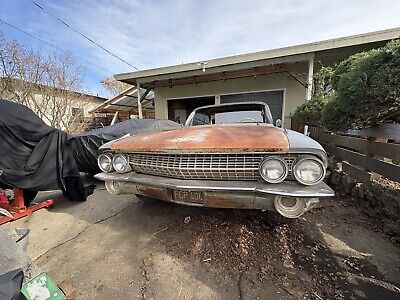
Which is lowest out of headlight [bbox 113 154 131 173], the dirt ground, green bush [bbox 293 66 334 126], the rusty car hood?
the dirt ground

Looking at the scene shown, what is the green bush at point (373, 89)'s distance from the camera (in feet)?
7.39

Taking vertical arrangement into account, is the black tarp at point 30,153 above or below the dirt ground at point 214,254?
above

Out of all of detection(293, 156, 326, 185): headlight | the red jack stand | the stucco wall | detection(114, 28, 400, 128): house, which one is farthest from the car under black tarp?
the stucco wall

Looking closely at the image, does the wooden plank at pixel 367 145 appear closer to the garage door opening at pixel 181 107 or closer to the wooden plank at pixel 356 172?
the wooden plank at pixel 356 172

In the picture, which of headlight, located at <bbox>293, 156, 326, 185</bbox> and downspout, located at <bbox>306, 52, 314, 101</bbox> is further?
downspout, located at <bbox>306, 52, 314, 101</bbox>

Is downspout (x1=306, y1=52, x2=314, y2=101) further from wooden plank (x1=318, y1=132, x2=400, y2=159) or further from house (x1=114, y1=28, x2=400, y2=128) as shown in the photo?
wooden plank (x1=318, y1=132, x2=400, y2=159)

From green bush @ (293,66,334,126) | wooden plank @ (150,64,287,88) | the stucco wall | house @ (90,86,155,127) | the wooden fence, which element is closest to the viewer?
the wooden fence

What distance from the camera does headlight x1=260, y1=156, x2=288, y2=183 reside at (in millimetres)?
1813

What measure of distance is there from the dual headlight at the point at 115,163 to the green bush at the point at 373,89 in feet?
9.09

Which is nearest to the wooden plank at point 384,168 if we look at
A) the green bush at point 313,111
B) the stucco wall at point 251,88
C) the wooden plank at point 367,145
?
the wooden plank at point 367,145

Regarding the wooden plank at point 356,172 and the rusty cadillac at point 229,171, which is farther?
the wooden plank at point 356,172

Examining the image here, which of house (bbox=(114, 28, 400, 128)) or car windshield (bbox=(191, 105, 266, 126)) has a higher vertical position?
house (bbox=(114, 28, 400, 128))

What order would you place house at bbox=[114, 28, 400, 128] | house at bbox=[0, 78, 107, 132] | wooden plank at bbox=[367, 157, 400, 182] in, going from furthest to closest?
house at bbox=[0, 78, 107, 132]
house at bbox=[114, 28, 400, 128]
wooden plank at bbox=[367, 157, 400, 182]

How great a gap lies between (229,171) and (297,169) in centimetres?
56
